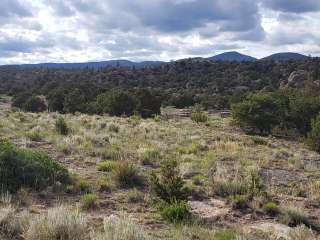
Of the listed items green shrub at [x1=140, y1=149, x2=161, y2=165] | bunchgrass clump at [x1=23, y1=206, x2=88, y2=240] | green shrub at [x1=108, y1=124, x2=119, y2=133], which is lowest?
green shrub at [x1=108, y1=124, x2=119, y2=133]

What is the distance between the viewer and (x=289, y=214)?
8.74m

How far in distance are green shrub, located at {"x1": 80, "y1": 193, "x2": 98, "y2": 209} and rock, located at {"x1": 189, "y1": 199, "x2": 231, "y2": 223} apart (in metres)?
1.91

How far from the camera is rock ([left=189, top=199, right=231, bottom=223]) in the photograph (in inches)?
338

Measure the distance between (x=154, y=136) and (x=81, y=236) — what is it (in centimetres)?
1530

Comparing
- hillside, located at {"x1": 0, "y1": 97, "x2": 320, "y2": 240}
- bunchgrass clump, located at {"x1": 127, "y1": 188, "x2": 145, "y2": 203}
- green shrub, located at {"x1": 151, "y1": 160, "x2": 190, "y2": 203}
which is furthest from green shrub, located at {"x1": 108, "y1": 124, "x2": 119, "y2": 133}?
green shrub, located at {"x1": 151, "y1": 160, "x2": 190, "y2": 203}

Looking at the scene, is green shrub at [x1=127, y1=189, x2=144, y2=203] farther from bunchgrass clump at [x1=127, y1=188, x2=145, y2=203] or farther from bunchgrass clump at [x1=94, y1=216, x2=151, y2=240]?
bunchgrass clump at [x1=94, y1=216, x2=151, y2=240]

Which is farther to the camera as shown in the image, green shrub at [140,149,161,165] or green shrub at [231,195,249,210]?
green shrub at [140,149,161,165]

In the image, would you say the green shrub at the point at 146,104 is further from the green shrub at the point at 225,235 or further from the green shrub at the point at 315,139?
the green shrub at the point at 225,235

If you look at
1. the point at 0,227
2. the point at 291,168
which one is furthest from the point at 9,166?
the point at 291,168

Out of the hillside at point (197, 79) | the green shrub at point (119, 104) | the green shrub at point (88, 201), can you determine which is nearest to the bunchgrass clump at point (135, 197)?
the green shrub at point (88, 201)

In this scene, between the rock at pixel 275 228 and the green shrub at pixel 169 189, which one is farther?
the green shrub at pixel 169 189

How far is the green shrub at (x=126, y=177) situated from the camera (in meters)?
11.3

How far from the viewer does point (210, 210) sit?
919 cm

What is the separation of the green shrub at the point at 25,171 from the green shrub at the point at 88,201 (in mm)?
1483
